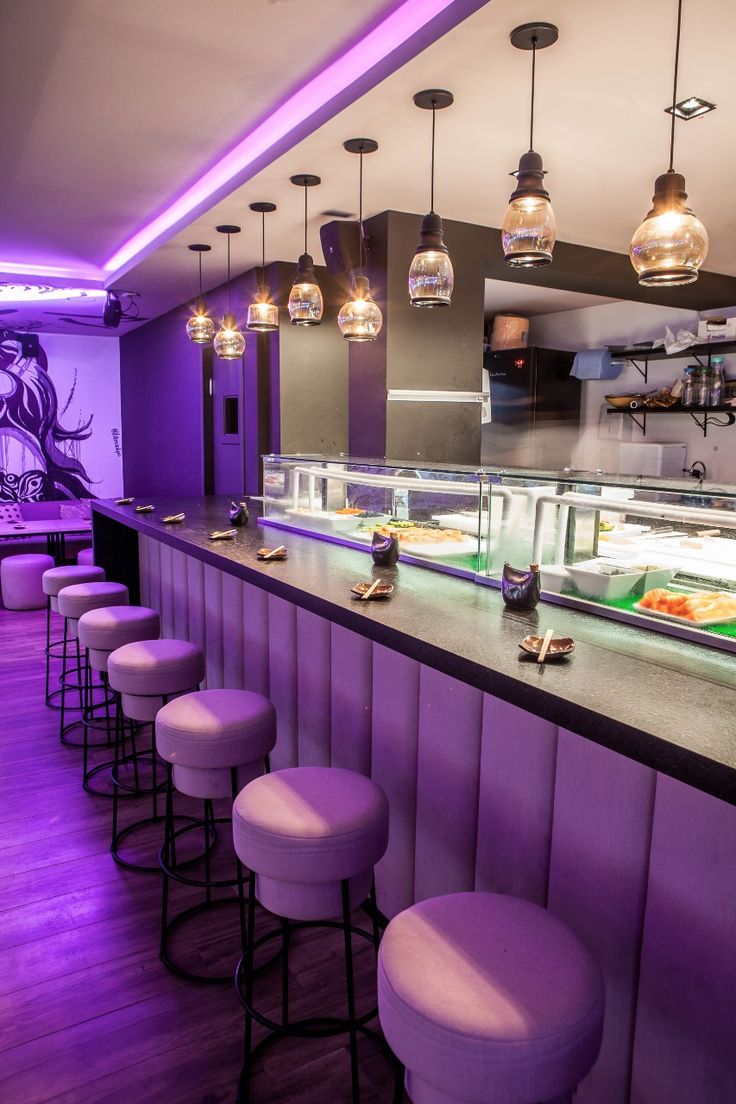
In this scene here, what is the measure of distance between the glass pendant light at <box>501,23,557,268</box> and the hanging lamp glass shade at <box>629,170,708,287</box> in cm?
29

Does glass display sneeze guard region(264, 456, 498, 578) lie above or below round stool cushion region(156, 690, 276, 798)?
above

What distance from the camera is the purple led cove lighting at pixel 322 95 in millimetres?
2562

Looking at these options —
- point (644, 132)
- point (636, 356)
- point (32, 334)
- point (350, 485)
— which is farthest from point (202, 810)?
point (32, 334)

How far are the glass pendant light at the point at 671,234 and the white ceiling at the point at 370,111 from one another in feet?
1.60

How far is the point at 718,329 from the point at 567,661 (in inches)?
208

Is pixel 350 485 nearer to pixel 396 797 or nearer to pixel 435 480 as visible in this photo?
pixel 435 480

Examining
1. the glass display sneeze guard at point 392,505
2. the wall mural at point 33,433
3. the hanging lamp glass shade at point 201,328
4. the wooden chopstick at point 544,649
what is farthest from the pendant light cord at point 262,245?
the wall mural at point 33,433

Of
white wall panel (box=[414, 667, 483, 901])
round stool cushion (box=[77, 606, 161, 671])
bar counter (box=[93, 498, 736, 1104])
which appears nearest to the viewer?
bar counter (box=[93, 498, 736, 1104])

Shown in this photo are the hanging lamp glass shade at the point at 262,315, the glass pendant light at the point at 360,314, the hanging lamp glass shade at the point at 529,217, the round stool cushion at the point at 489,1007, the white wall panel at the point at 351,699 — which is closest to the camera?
the round stool cushion at the point at 489,1007

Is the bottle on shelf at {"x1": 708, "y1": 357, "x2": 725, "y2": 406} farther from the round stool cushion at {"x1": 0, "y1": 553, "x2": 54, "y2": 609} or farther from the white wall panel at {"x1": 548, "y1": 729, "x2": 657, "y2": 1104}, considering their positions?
the round stool cushion at {"x1": 0, "y1": 553, "x2": 54, "y2": 609}

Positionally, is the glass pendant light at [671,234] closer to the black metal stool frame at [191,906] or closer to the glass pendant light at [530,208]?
the glass pendant light at [530,208]

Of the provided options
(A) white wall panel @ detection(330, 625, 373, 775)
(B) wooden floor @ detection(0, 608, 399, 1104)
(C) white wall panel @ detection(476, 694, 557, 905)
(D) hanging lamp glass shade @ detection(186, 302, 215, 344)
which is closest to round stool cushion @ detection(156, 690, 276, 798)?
(A) white wall panel @ detection(330, 625, 373, 775)

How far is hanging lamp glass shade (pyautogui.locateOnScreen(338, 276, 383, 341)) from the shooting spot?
11.8 ft

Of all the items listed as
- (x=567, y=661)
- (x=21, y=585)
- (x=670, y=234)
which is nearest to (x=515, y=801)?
(x=567, y=661)
